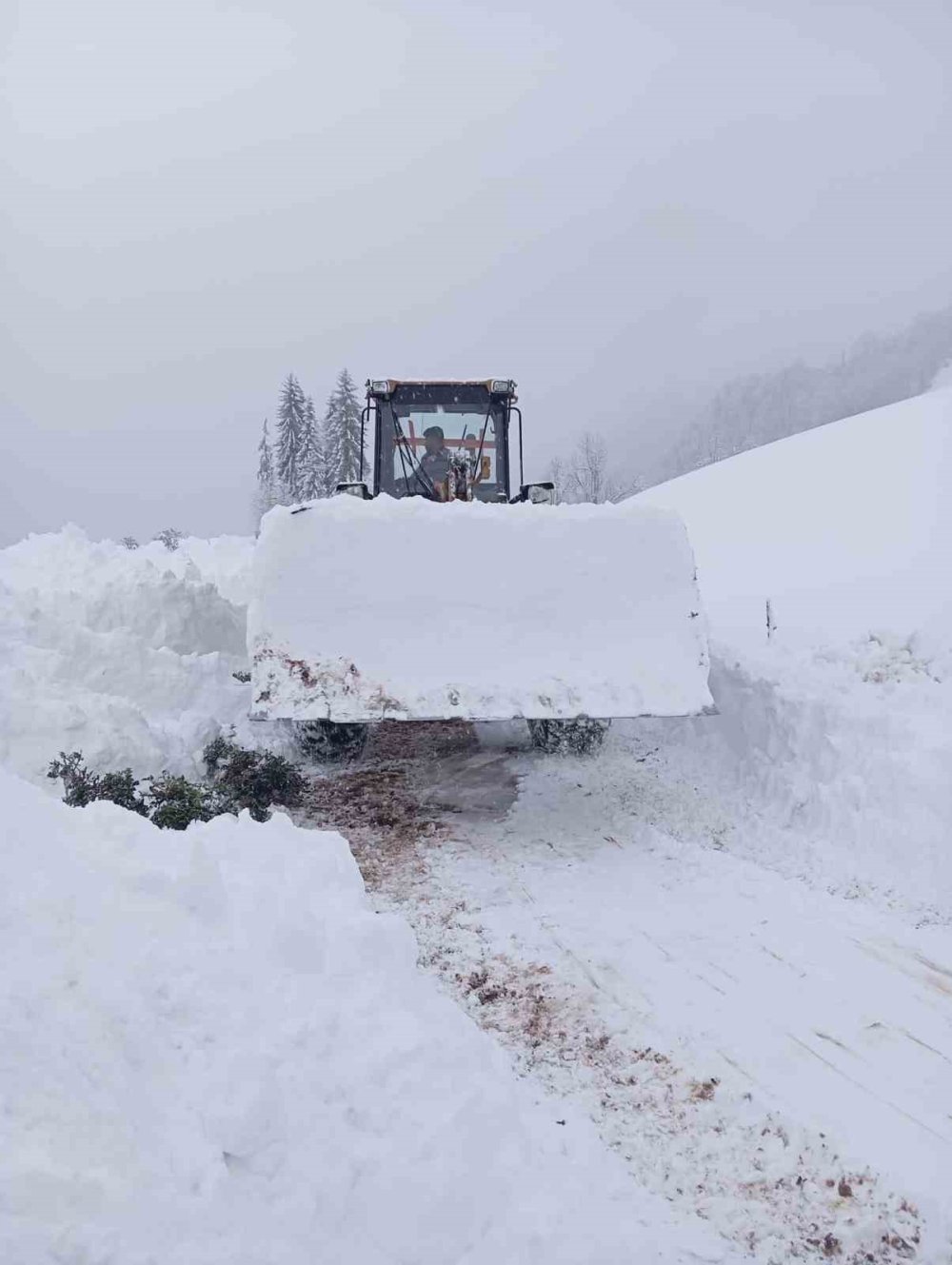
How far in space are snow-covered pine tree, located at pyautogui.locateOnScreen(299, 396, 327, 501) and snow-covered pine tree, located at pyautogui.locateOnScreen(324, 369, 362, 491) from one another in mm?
466

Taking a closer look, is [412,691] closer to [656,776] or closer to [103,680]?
[656,776]

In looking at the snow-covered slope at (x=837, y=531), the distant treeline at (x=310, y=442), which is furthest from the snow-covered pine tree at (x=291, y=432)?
the snow-covered slope at (x=837, y=531)

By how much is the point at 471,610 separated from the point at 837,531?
1429 cm

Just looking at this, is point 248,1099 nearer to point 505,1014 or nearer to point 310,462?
point 505,1014

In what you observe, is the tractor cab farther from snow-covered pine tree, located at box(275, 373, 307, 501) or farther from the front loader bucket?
snow-covered pine tree, located at box(275, 373, 307, 501)

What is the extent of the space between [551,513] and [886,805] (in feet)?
8.91

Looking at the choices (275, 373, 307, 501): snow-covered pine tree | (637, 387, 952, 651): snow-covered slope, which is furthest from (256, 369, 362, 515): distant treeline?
(637, 387, 952, 651): snow-covered slope

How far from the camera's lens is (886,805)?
5.07 meters

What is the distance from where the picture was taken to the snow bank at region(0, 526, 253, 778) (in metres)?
5.79

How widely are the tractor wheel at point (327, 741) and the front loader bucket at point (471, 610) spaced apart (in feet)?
6.03

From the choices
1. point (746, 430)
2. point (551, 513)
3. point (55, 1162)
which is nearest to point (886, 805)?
point (551, 513)

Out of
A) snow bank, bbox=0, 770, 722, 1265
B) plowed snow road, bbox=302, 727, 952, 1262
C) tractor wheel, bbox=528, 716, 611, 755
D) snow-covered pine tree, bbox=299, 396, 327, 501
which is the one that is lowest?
plowed snow road, bbox=302, 727, 952, 1262

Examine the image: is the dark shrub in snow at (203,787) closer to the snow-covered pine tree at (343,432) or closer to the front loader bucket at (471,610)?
the front loader bucket at (471,610)

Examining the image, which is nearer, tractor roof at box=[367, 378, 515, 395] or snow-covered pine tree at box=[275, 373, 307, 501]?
tractor roof at box=[367, 378, 515, 395]
